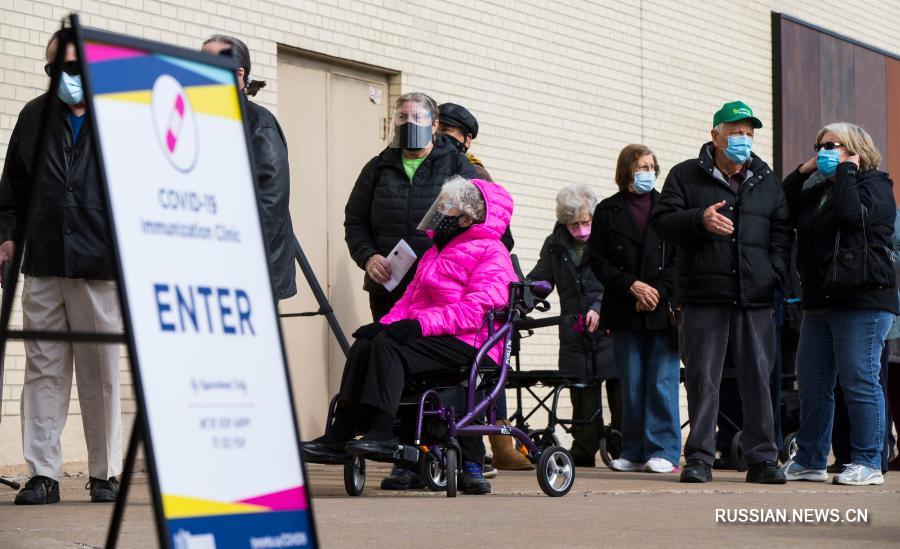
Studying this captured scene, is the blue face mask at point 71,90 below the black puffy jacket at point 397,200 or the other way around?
the other way around

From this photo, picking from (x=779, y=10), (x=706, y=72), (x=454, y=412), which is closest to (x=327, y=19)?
(x=454, y=412)

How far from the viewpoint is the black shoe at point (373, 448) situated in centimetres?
695

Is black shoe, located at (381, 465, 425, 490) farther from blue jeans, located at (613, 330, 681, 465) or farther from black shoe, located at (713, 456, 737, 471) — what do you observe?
black shoe, located at (713, 456, 737, 471)

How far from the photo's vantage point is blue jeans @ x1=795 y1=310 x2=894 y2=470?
8211mm

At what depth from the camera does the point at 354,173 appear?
36.8 ft

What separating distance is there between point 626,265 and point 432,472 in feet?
8.97

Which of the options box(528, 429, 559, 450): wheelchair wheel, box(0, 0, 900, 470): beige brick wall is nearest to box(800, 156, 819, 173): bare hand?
box(528, 429, 559, 450): wheelchair wheel

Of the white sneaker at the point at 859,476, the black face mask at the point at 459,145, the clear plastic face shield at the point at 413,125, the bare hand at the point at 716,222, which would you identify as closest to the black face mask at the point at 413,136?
the clear plastic face shield at the point at 413,125

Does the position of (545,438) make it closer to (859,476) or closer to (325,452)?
(859,476)

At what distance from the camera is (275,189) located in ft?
22.3

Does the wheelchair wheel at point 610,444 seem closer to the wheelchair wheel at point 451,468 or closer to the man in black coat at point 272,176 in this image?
the wheelchair wheel at point 451,468

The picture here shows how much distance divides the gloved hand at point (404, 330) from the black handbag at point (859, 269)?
2.32 metres

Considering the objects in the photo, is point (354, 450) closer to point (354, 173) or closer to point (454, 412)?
point (454, 412)

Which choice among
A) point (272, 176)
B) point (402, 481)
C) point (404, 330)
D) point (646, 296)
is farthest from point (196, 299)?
point (646, 296)
